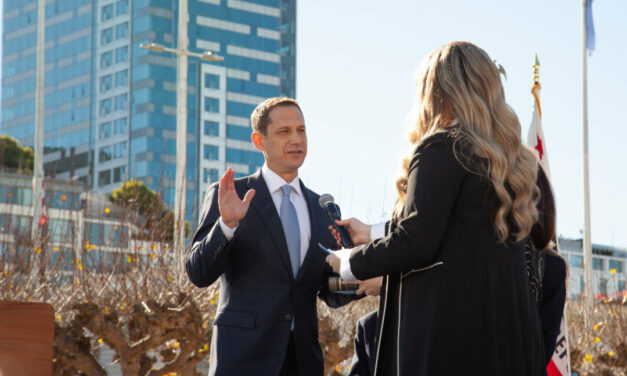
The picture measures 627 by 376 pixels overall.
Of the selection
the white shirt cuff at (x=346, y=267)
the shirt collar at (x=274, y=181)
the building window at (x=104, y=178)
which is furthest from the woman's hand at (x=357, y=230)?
the building window at (x=104, y=178)

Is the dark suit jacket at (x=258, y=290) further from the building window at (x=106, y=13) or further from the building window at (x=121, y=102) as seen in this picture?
the building window at (x=106, y=13)

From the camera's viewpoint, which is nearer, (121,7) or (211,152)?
(211,152)

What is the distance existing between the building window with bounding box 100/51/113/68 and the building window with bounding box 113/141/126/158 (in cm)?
886

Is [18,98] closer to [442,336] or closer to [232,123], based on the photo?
[232,123]

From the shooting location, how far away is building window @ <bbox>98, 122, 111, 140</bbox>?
311 ft

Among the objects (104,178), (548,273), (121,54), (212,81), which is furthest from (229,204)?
(212,81)

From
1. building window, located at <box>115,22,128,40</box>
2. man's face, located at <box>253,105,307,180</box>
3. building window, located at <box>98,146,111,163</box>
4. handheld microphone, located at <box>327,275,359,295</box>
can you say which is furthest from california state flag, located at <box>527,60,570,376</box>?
building window, located at <box>115,22,128,40</box>

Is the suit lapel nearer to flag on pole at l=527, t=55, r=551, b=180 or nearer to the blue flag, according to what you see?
flag on pole at l=527, t=55, r=551, b=180

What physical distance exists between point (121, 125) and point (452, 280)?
305 feet

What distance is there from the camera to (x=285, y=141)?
4668 millimetres

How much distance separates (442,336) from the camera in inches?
130

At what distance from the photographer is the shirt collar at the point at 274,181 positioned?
4648mm

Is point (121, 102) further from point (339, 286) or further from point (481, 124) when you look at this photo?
point (481, 124)

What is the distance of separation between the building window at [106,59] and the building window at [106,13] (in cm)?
362
